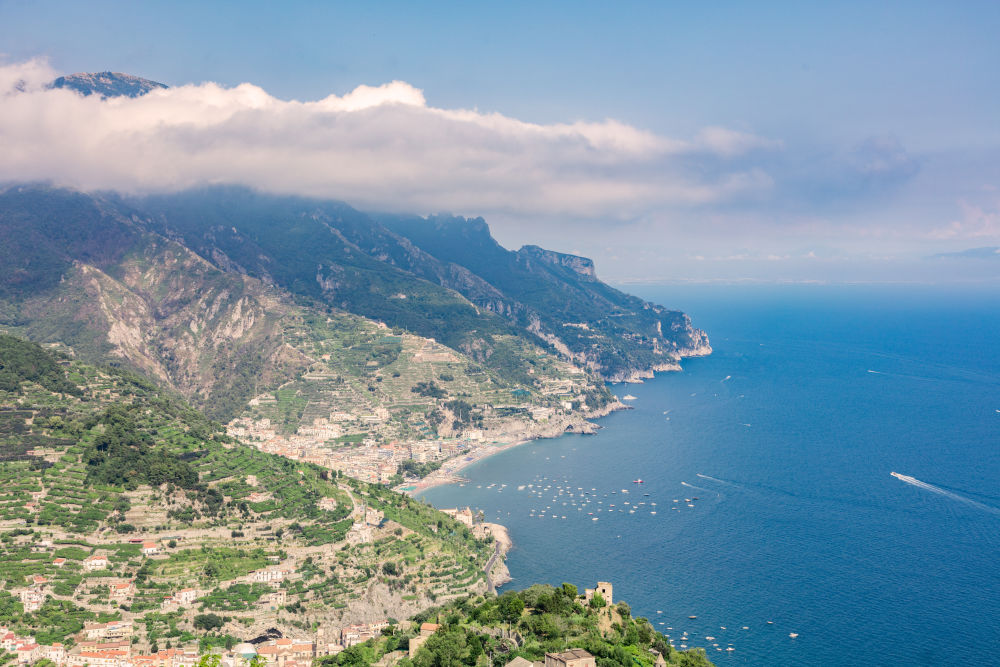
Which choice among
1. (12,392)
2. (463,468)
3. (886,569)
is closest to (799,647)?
(886,569)

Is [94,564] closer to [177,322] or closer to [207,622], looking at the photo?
[207,622]

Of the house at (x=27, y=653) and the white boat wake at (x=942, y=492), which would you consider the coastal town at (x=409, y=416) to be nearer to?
the white boat wake at (x=942, y=492)

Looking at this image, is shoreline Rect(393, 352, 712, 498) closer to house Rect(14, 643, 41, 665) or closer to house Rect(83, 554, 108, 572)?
house Rect(83, 554, 108, 572)

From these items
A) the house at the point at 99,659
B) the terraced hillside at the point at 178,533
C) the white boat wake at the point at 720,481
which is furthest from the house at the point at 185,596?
the white boat wake at the point at 720,481

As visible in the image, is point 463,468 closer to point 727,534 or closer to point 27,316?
point 727,534

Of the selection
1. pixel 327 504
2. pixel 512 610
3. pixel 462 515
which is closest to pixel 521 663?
pixel 512 610

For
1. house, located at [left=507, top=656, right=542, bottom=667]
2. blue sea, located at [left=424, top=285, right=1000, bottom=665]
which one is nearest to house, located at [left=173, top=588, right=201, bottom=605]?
blue sea, located at [left=424, top=285, right=1000, bottom=665]

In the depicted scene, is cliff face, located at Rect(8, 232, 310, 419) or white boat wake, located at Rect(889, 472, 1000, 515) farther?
cliff face, located at Rect(8, 232, 310, 419)
